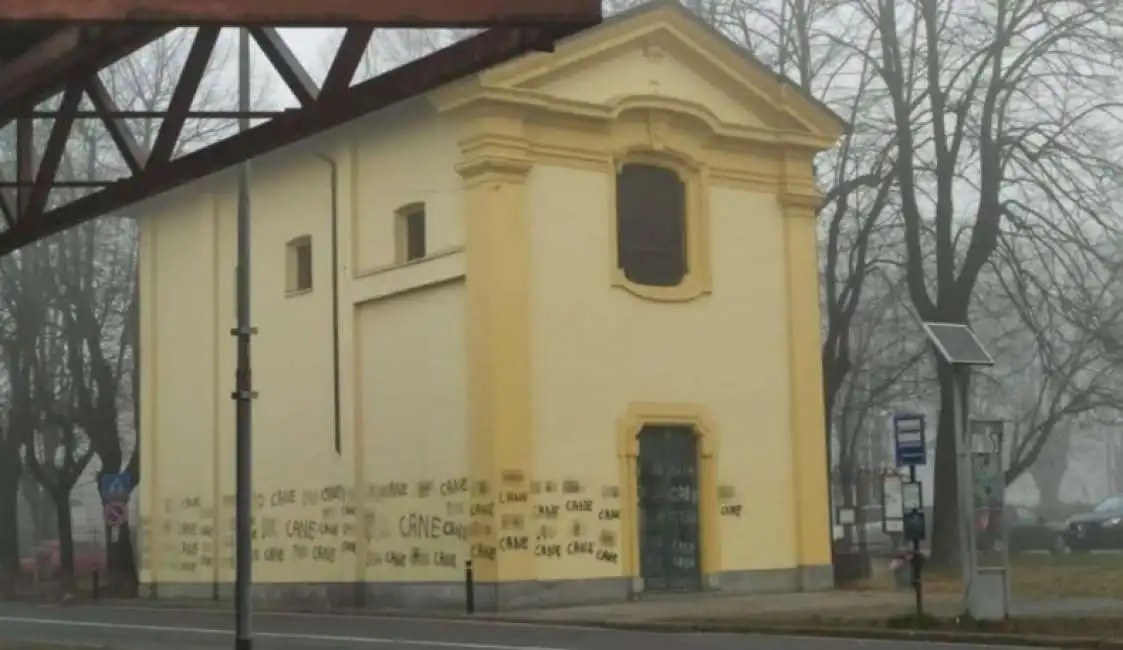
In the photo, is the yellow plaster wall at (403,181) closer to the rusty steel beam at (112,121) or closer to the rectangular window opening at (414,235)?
the rectangular window opening at (414,235)

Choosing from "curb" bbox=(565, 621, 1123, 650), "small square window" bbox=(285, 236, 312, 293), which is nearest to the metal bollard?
"curb" bbox=(565, 621, 1123, 650)

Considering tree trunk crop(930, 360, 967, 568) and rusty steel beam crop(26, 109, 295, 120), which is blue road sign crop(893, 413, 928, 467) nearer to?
rusty steel beam crop(26, 109, 295, 120)

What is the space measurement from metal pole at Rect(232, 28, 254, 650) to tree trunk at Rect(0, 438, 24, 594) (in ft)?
97.2

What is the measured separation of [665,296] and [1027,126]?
9.09 m

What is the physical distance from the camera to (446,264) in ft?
95.0

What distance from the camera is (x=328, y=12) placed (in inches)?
307

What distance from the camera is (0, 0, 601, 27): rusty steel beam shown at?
24.9 ft

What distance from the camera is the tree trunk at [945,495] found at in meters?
35.0

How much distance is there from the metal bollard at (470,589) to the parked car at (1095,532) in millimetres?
26753

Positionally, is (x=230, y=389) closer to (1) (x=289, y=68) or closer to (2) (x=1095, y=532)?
(1) (x=289, y=68)

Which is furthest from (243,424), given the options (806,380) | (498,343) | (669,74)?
(806,380)

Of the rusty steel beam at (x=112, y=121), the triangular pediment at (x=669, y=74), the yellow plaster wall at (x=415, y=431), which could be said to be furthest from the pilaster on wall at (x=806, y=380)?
the rusty steel beam at (x=112, y=121)

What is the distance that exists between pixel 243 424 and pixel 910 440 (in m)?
8.21

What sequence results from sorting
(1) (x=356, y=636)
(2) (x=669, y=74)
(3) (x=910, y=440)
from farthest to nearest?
(2) (x=669, y=74) < (1) (x=356, y=636) < (3) (x=910, y=440)
